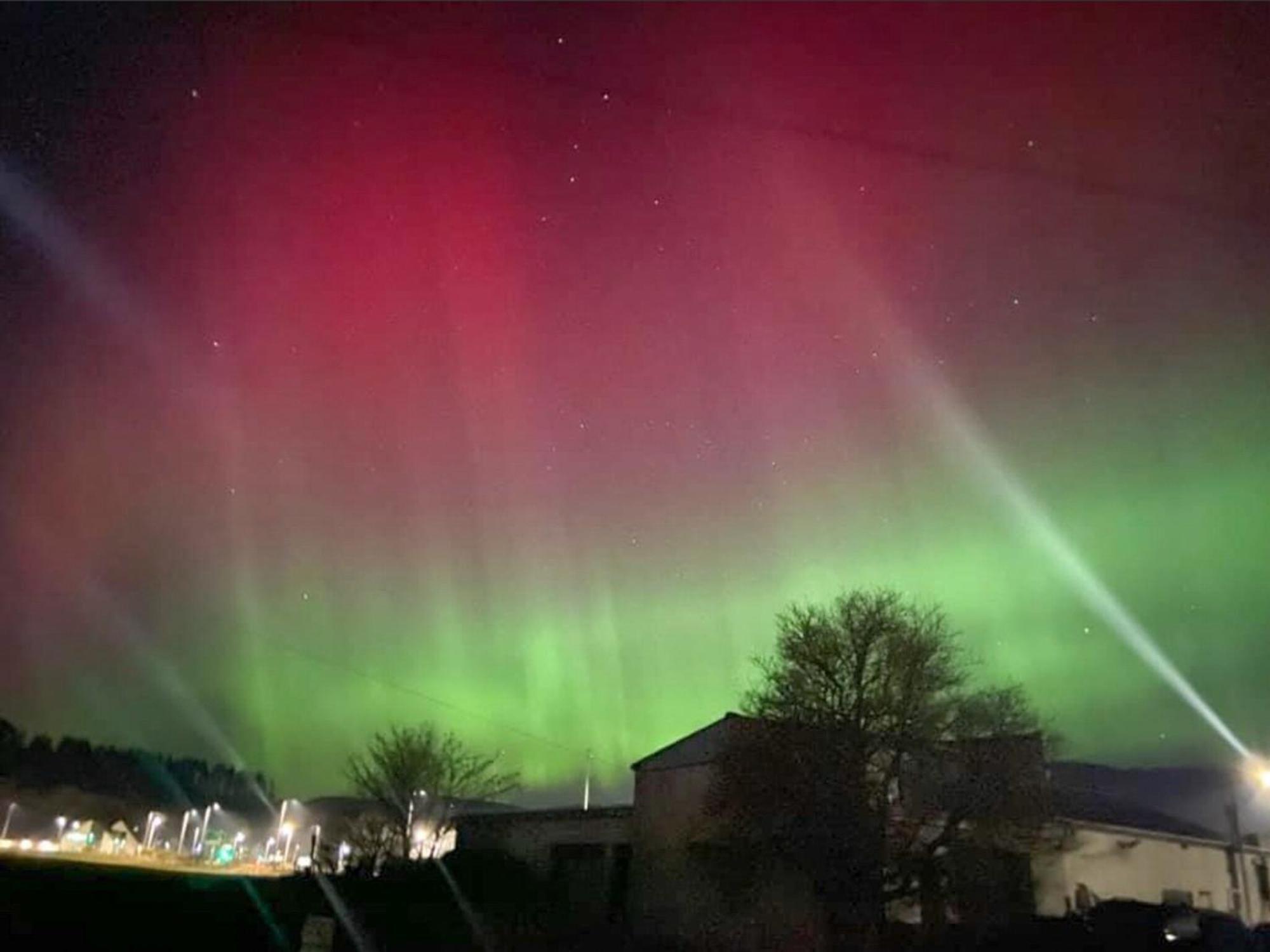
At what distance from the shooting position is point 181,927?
22156 mm

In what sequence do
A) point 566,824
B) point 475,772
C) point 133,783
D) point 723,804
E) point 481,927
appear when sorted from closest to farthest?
point 481,927, point 723,804, point 566,824, point 475,772, point 133,783

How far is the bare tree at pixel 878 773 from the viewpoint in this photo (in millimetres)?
28938

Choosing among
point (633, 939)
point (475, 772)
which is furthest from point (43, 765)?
point (633, 939)

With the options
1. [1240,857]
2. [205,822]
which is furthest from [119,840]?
[1240,857]

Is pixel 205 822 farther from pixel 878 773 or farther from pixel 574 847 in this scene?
pixel 878 773

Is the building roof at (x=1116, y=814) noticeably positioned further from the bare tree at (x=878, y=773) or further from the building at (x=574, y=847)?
the building at (x=574, y=847)

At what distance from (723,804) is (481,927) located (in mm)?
7637

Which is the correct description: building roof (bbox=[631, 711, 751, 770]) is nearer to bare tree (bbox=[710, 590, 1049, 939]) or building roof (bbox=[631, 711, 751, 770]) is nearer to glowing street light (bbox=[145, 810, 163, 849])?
bare tree (bbox=[710, 590, 1049, 939])

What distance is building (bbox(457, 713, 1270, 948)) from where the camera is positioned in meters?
31.7

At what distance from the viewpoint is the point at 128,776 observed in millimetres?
130500

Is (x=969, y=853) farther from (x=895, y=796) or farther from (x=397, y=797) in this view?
(x=397, y=797)

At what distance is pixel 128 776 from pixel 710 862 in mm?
119632

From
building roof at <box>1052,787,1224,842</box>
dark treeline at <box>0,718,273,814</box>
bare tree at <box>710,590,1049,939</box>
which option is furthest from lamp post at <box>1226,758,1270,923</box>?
dark treeline at <box>0,718,273,814</box>

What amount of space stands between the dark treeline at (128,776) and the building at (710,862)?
61.7m
